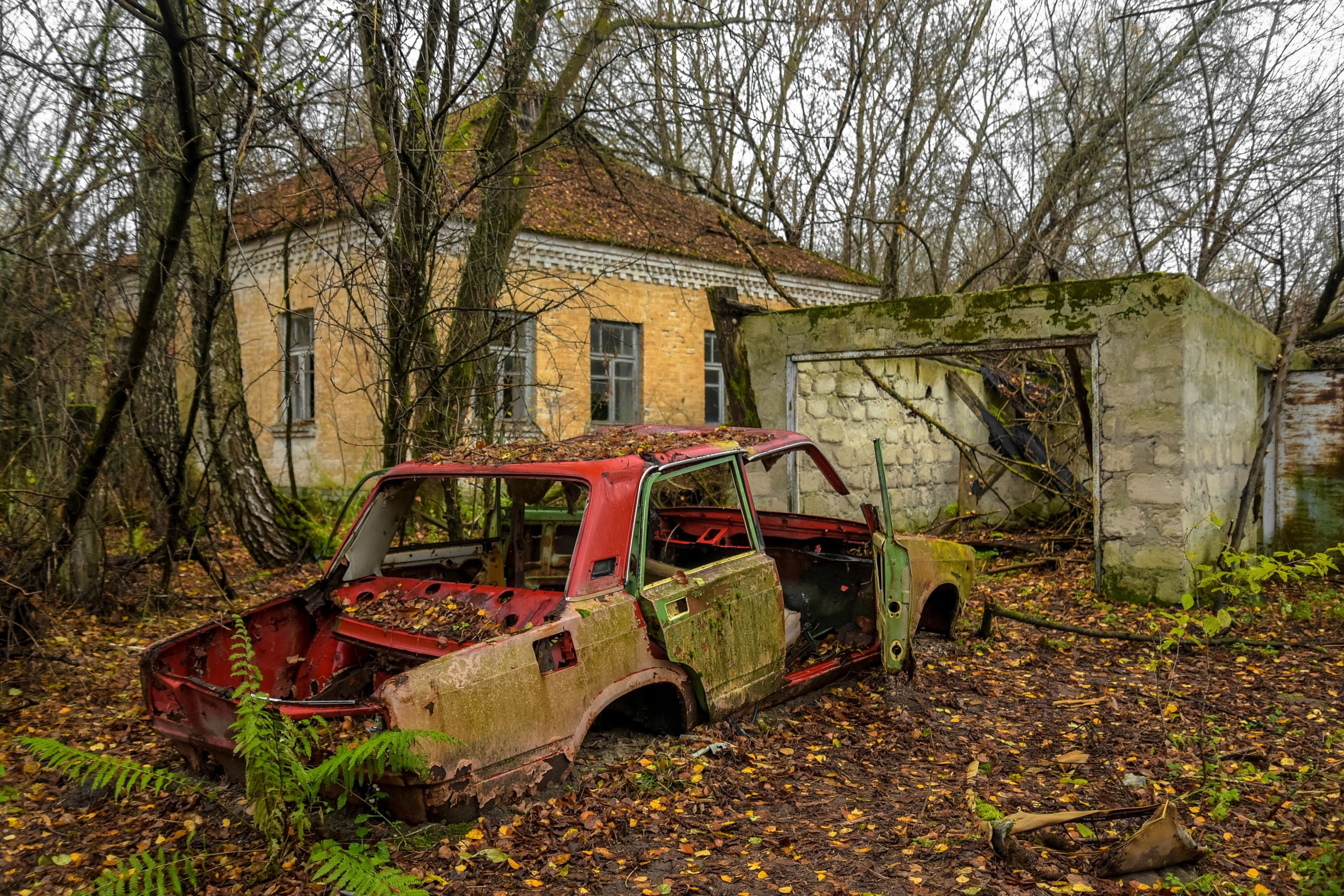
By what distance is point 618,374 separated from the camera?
49.0ft

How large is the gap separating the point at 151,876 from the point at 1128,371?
7.37 m

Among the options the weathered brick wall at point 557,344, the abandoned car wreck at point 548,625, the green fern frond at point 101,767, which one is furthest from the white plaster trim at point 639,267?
the green fern frond at point 101,767

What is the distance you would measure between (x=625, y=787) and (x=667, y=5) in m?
13.9

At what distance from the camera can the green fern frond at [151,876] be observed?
2.93 m

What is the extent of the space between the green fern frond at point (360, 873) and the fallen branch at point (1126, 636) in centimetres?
493

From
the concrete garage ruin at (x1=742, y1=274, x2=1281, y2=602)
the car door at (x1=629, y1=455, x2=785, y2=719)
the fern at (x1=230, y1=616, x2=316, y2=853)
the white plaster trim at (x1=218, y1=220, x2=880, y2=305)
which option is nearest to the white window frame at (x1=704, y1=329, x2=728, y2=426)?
the white plaster trim at (x1=218, y1=220, x2=880, y2=305)

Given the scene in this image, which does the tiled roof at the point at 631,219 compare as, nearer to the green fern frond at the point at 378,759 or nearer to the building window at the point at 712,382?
the building window at the point at 712,382

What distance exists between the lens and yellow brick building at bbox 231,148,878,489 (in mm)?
13016

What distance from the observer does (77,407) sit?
653 centimetres

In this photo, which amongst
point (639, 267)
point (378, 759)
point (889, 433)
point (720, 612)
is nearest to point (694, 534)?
point (720, 612)

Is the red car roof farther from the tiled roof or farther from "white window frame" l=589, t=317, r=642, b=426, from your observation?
"white window frame" l=589, t=317, r=642, b=426

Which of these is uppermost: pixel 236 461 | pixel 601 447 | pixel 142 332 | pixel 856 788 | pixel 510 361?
pixel 510 361

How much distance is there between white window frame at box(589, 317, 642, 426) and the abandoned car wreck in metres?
8.73

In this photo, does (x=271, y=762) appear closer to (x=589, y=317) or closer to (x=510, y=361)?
(x=510, y=361)
